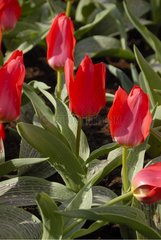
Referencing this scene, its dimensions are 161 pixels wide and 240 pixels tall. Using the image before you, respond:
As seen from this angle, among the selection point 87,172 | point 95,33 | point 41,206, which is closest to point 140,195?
point 41,206

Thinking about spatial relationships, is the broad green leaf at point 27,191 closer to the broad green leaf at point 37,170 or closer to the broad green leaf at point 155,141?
the broad green leaf at point 37,170

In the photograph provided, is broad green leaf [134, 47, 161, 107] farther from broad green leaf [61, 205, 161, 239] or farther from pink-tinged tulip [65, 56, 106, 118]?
broad green leaf [61, 205, 161, 239]

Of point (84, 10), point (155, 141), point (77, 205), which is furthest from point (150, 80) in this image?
point (84, 10)

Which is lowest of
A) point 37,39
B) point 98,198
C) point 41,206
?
point 98,198

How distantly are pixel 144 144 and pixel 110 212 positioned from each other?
33 centimetres

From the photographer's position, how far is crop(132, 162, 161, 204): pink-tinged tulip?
1521 mm

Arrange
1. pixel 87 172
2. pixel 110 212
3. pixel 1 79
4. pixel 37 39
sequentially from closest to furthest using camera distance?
pixel 110 212, pixel 1 79, pixel 87 172, pixel 37 39

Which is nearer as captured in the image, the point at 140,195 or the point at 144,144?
the point at 140,195

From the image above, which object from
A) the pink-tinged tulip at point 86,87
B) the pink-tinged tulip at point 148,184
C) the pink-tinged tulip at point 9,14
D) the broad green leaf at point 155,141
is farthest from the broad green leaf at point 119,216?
the pink-tinged tulip at point 9,14

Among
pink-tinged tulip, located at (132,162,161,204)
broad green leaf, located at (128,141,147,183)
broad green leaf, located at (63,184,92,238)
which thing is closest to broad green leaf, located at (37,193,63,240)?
broad green leaf, located at (63,184,92,238)

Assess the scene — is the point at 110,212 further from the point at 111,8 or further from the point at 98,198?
the point at 111,8

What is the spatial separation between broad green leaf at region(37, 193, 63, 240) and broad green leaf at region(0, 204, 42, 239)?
0.41 feet

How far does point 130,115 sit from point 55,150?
283 mm

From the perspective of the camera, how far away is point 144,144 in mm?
1781
